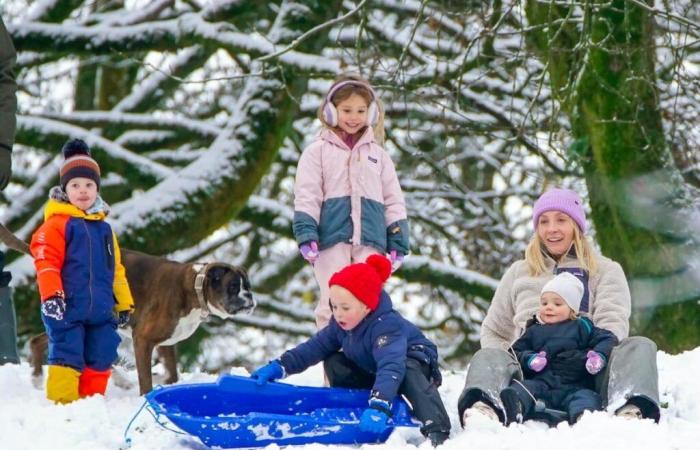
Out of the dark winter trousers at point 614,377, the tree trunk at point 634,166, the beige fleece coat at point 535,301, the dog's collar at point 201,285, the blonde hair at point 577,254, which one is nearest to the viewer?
the dark winter trousers at point 614,377

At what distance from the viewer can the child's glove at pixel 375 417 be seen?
516cm

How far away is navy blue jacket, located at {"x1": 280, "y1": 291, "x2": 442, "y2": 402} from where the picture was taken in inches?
219

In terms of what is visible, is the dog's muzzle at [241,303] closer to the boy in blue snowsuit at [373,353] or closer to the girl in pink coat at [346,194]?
the girl in pink coat at [346,194]

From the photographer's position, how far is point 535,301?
20.8 ft

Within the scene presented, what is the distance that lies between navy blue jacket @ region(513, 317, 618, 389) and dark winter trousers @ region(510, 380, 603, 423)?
5 cm

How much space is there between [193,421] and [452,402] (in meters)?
1.82

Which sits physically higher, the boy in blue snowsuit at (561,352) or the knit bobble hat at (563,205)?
the knit bobble hat at (563,205)

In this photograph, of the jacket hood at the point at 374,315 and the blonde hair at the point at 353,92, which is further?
the blonde hair at the point at 353,92

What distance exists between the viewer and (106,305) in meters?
6.39

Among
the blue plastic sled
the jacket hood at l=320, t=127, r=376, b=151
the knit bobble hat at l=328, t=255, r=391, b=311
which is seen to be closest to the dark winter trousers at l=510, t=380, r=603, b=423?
the blue plastic sled

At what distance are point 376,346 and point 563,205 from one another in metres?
1.53

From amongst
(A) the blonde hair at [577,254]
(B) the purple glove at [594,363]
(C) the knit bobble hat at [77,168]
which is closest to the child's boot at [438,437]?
(B) the purple glove at [594,363]

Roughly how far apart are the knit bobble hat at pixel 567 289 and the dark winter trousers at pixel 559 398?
45 cm

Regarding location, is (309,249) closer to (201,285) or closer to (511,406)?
(201,285)
